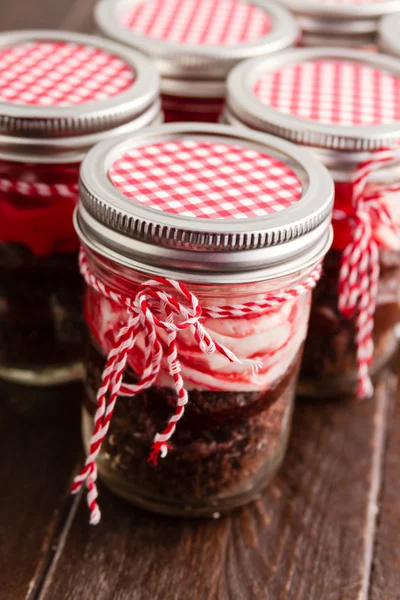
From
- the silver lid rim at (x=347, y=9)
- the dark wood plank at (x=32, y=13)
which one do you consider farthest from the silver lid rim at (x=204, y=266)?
the dark wood plank at (x=32, y=13)

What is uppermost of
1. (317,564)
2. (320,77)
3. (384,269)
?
(320,77)

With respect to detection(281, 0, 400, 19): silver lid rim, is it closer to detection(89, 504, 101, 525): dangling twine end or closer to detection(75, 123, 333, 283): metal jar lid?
detection(75, 123, 333, 283): metal jar lid

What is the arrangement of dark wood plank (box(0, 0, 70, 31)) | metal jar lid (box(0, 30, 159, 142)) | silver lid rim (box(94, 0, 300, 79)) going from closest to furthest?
metal jar lid (box(0, 30, 159, 142)), silver lid rim (box(94, 0, 300, 79)), dark wood plank (box(0, 0, 70, 31))

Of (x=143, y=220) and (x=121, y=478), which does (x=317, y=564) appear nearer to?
(x=121, y=478)

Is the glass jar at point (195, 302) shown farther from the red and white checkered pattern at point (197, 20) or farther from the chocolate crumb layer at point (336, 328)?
the red and white checkered pattern at point (197, 20)

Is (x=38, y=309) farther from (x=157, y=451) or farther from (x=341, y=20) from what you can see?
(x=341, y=20)

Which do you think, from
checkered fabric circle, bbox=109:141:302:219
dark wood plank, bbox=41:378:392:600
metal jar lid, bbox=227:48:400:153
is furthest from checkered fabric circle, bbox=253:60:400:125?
dark wood plank, bbox=41:378:392:600

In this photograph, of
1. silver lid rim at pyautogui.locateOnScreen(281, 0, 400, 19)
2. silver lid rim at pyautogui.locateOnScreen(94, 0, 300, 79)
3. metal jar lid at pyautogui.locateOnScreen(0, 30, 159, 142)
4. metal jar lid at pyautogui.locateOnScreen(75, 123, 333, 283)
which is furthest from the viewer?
silver lid rim at pyautogui.locateOnScreen(281, 0, 400, 19)

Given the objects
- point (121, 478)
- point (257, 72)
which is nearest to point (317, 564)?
point (121, 478)
